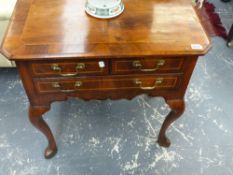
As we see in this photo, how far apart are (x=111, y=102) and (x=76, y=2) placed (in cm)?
68

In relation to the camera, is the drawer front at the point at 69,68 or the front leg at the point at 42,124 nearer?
the drawer front at the point at 69,68

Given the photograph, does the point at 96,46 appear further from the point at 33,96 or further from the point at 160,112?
the point at 160,112

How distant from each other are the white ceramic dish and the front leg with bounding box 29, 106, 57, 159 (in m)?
0.42

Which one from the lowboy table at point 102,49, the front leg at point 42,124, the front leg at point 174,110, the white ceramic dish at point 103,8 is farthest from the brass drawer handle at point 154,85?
the front leg at point 42,124

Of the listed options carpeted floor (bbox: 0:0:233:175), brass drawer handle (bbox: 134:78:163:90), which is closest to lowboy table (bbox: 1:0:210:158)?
brass drawer handle (bbox: 134:78:163:90)

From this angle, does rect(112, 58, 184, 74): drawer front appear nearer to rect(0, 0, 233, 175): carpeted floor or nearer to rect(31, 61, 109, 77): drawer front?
rect(31, 61, 109, 77): drawer front

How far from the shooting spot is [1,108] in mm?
1447

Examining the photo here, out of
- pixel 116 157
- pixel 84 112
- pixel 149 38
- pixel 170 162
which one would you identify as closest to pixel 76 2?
pixel 149 38

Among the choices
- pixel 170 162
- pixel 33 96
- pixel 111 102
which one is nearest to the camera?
pixel 33 96

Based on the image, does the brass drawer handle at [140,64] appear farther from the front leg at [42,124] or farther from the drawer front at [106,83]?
the front leg at [42,124]

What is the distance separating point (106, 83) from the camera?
3.04ft

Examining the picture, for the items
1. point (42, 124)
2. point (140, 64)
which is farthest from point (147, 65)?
point (42, 124)

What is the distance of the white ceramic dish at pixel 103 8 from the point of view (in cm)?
92

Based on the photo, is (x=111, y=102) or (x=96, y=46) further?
(x=111, y=102)
